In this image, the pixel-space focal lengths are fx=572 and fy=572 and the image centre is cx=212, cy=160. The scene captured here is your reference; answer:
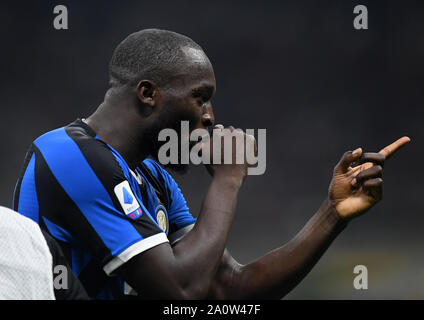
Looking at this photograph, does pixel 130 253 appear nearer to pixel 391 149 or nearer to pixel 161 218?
pixel 161 218

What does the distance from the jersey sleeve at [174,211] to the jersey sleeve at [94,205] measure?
1.51 feet

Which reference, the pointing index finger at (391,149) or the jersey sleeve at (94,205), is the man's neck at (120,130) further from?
the pointing index finger at (391,149)

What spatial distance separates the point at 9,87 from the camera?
21.1 feet

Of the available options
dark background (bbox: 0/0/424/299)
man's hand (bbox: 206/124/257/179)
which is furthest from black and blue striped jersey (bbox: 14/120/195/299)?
dark background (bbox: 0/0/424/299)

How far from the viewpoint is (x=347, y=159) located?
2041mm

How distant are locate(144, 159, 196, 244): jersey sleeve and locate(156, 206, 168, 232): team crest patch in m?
0.10

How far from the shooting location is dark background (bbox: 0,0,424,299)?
636cm

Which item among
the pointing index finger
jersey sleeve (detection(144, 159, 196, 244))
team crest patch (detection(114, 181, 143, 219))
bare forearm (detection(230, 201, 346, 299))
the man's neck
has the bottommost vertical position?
bare forearm (detection(230, 201, 346, 299))

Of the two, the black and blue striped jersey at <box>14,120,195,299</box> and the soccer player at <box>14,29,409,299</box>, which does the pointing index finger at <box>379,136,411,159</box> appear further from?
the black and blue striped jersey at <box>14,120,195,299</box>

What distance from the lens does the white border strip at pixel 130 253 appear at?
166 cm

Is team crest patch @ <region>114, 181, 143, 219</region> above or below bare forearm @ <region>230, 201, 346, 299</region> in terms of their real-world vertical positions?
above

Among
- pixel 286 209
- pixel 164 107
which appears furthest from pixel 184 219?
pixel 286 209

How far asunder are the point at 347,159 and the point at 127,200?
2.65ft

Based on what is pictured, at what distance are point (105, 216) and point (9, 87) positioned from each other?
5208 millimetres
